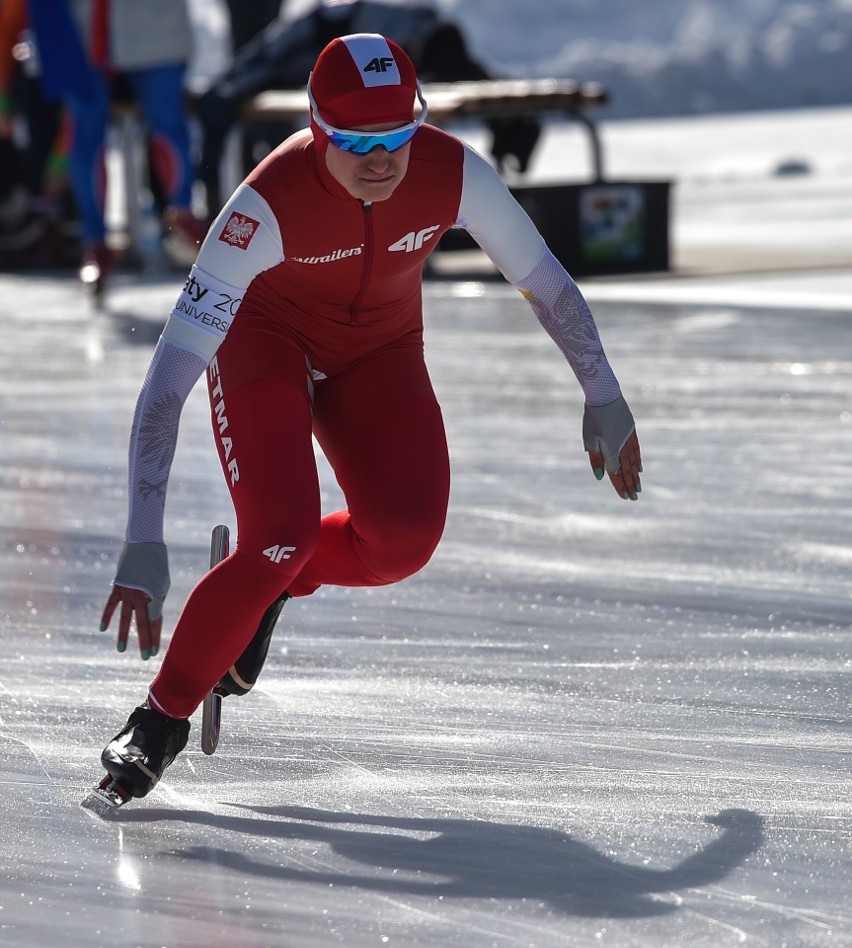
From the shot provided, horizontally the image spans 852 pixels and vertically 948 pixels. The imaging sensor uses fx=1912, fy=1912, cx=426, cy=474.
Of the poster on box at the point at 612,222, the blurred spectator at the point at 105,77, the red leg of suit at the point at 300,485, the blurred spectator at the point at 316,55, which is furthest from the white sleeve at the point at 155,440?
the blurred spectator at the point at 316,55

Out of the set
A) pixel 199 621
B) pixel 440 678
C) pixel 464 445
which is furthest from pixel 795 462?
pixel 199 621

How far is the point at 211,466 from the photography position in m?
6.75

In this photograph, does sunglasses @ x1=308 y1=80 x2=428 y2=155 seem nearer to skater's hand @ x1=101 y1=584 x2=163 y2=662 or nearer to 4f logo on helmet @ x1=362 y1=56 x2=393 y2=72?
4f logo on helmet @ x1=362 y1=56 x2=393 y2=72

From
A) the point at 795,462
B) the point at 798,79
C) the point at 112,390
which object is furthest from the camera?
the point at 798,79

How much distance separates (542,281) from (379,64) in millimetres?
617

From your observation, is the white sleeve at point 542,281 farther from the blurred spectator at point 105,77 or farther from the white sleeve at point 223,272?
the blurred spectator at point 105,77

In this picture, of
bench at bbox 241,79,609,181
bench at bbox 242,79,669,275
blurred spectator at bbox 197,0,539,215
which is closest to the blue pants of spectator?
bench at bbox 241,79,609,181

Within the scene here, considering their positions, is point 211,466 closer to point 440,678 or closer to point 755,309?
point 440,678

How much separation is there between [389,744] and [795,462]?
3.12 meters

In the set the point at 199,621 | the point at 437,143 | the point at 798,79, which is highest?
the point at 798,79

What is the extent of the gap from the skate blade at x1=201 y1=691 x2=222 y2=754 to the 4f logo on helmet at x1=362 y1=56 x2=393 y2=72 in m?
1.19

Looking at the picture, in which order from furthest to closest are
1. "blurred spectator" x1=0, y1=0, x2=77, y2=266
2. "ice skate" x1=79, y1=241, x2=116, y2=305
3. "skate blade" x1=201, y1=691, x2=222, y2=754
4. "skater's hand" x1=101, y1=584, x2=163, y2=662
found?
"blurred spectator" x1=0, y1=0, x2=77, y2=266 → "ice skate" x1=79, y1=241, x2=116, y2=305 → "skate blade" x1=201, y1=691, x2=222, y2=754 → "skater's hand" x1=101, y1=584, x2=163, y2=662

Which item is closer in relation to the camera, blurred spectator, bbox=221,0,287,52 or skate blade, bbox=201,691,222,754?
skate blade, bbox=201,691,222,754

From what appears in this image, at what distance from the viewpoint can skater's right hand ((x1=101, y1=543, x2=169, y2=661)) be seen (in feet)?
10.9
